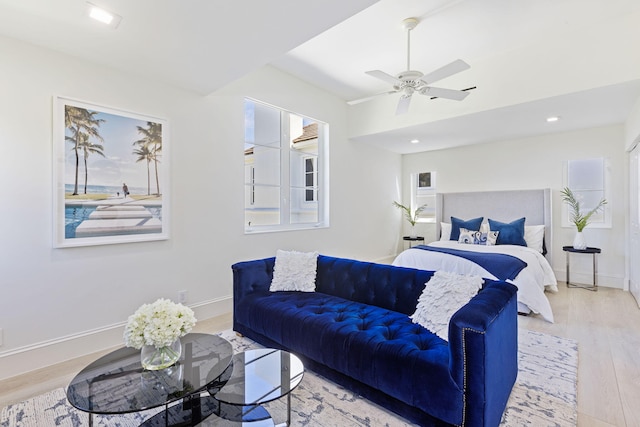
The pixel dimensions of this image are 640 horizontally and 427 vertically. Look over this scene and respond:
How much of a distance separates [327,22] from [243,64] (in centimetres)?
92

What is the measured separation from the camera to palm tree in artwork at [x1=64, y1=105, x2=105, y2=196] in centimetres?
248

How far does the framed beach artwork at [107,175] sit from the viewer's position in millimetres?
2461

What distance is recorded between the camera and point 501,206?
5.33 metres

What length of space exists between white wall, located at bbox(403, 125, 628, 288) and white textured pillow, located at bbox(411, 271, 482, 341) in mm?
4085

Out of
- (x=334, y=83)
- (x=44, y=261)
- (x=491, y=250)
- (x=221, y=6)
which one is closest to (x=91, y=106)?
(x=44, y=261)

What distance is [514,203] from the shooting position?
17.1ft

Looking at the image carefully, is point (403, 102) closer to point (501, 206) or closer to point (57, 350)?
point (501, 206)

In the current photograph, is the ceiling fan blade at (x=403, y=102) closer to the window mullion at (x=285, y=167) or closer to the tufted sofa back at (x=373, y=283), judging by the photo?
the window mullion at (x=285, y=167)

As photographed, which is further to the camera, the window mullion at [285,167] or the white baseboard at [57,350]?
the window mullion at [285,167]

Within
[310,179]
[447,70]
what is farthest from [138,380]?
[310,179]

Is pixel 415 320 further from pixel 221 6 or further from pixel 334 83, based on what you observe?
pixel 334 83

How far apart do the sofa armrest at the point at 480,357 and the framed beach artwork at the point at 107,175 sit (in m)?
2.77

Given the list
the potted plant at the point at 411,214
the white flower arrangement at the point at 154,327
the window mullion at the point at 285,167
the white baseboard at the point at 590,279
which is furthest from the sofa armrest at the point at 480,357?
the potted plant at the point at 411,214

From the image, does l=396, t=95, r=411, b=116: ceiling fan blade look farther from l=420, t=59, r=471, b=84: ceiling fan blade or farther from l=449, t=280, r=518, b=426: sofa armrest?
l=449, t=280, r=518, b=426: sofa armrest
